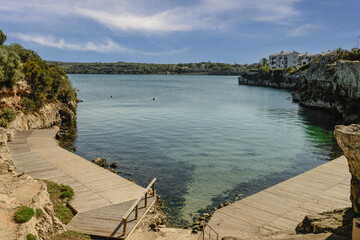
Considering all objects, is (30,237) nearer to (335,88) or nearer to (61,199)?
(61,199)

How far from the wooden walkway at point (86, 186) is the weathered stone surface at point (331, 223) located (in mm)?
7574

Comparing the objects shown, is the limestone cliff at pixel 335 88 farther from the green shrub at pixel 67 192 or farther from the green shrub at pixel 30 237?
the green shrub at pixel 30 237

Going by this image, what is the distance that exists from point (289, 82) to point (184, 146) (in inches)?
5092

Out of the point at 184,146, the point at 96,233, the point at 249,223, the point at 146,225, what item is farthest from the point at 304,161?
the point at 96,233

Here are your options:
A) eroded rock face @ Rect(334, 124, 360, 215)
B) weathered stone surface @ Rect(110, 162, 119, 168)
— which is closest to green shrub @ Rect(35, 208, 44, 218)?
eroded rock face @ Rect(334, 124, 360, 215)

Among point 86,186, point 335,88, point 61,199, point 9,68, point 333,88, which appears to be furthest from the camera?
point 333,88

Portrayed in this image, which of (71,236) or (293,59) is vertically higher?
(293,59)

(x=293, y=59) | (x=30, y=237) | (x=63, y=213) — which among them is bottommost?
(x=63, y=213)

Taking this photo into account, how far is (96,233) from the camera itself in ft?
38.4

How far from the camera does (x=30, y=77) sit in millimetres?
36812

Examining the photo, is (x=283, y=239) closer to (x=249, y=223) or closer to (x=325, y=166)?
(x=249, y=223)

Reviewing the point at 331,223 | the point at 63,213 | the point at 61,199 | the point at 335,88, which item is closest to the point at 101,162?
the point at 61,199

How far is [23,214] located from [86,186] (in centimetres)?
704

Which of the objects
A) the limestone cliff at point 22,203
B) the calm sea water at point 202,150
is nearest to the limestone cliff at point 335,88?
the calm sea water at point 202,150
